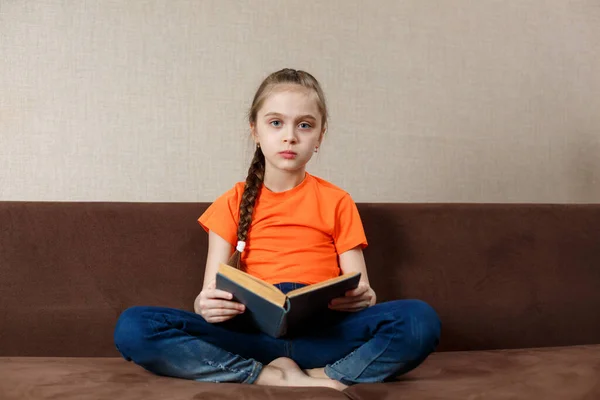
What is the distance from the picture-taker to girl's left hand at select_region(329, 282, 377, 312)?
147cm

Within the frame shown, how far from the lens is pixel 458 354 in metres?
1.79

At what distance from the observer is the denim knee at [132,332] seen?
1.39m

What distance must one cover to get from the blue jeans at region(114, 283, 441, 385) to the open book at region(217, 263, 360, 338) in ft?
0.37

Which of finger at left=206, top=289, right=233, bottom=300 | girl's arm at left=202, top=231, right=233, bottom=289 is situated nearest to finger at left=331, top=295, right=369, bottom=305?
finger at left=206, top=289, right=233, bottom=300

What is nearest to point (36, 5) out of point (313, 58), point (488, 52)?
point (313, 58)

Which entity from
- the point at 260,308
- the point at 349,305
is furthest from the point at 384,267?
the point at 260,308

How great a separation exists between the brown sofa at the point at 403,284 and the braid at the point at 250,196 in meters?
0.15

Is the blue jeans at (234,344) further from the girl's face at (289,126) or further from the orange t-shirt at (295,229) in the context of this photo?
the girl's face at (289,126)

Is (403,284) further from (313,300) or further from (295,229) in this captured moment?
(313,300)

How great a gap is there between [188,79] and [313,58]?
41 cm

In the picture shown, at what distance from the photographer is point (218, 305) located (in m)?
1.44

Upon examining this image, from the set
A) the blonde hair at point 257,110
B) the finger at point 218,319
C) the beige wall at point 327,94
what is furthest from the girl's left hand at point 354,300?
the beige wall at point 327,94

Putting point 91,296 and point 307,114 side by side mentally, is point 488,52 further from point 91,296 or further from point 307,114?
point 91,296

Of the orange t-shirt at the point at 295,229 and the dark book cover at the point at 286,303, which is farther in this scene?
the orange t-shirt at the point at 295,229
